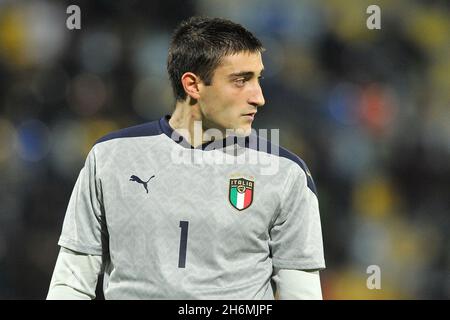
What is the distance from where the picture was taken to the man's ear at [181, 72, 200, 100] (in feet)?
8.02

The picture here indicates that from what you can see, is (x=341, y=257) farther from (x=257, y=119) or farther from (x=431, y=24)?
(x=431, y=24)

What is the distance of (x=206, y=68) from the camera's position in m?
2.41

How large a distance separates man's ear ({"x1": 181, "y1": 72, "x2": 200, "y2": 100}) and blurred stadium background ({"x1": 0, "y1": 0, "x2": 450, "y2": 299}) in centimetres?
238

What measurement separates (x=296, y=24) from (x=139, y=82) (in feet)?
3.79

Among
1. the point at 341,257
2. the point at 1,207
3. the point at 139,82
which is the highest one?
the point at 139,82

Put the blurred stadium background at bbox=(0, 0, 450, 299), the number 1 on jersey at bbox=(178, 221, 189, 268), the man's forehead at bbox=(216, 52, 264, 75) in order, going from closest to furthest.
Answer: the number 1 on jersey at bbox=(178, 221, 189, 268)
the man's forehead at bbox=(216, 52, 264, 75)
the blurred stadium background at bbox=(0, 0, 450, 299)

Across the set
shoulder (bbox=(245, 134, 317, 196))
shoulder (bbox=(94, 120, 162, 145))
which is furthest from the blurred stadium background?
shoulder (bbox=(245, 134, 317, 196))

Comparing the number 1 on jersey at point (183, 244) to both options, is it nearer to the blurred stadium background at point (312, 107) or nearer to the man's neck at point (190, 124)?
the man's neck at point (190, 124)

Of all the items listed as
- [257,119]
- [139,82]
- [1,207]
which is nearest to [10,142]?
[1,207]

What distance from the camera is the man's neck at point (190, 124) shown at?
242 centimetres

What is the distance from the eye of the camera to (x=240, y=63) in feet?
7.72

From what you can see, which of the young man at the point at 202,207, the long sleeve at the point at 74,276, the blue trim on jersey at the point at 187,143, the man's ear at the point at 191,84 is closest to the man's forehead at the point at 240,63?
the young man at the point at 202,207

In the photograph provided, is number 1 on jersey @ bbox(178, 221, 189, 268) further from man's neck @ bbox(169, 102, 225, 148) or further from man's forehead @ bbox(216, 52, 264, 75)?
man's forehead @ bbox(216, 52, 264, 75)
